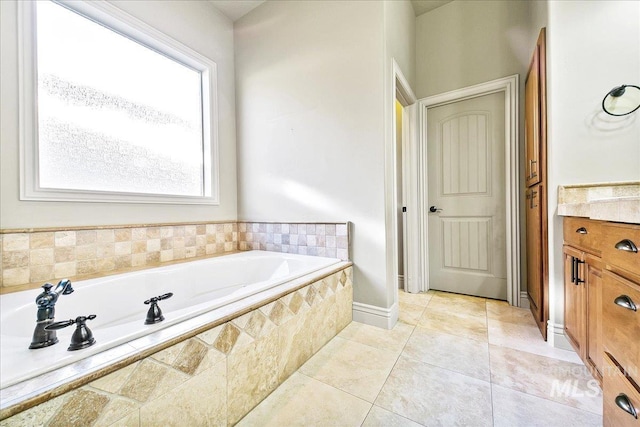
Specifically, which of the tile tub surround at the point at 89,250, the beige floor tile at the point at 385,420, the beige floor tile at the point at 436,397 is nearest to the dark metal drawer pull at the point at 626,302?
the beige floor tile at the point at 436,397

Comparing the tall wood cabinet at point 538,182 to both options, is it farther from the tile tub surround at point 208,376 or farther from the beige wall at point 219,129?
the beige wall at point 219,129

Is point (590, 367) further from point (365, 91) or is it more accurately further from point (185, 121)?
point (185, 121)

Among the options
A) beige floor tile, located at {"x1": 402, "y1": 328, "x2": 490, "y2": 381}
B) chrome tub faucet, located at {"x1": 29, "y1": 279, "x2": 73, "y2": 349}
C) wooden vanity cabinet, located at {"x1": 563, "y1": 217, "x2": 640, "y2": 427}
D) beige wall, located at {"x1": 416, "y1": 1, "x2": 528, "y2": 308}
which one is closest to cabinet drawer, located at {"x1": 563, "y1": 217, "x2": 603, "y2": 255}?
wooden vanity cabinet, located at {"x1": 563, "y1": 217, "x2": 640, "y2": 427}

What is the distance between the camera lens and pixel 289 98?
2.19 m

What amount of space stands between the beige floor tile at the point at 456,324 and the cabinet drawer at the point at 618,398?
0.82 metres

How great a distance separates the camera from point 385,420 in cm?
102

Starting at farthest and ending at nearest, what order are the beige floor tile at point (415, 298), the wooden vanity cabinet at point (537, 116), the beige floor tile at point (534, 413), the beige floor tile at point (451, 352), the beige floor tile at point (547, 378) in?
the beige floor tile at point (415, 298) → the wooden vanity cabinet at point (537, 116) → the beige floor tile at point (451, 352) → the beige floor tile at point (547, 378) → the beige floor tile at point (534, 413)

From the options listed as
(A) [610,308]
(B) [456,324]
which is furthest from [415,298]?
(A) [610,308]

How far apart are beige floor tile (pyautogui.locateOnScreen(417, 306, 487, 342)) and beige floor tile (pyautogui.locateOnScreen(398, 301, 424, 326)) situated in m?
0.04

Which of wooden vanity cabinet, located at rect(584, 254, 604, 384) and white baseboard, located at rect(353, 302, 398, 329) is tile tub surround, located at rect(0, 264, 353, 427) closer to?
white baseboard, located at rect(353, 302, 398, 329)

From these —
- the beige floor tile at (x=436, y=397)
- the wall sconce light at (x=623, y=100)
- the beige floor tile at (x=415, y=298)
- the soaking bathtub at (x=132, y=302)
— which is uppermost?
the wall sconce light at (x=623, y=100)

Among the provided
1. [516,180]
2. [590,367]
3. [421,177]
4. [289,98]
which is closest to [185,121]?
[289,98]

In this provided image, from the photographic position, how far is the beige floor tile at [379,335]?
1579mm

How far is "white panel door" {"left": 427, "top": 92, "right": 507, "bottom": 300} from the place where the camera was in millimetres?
2309
